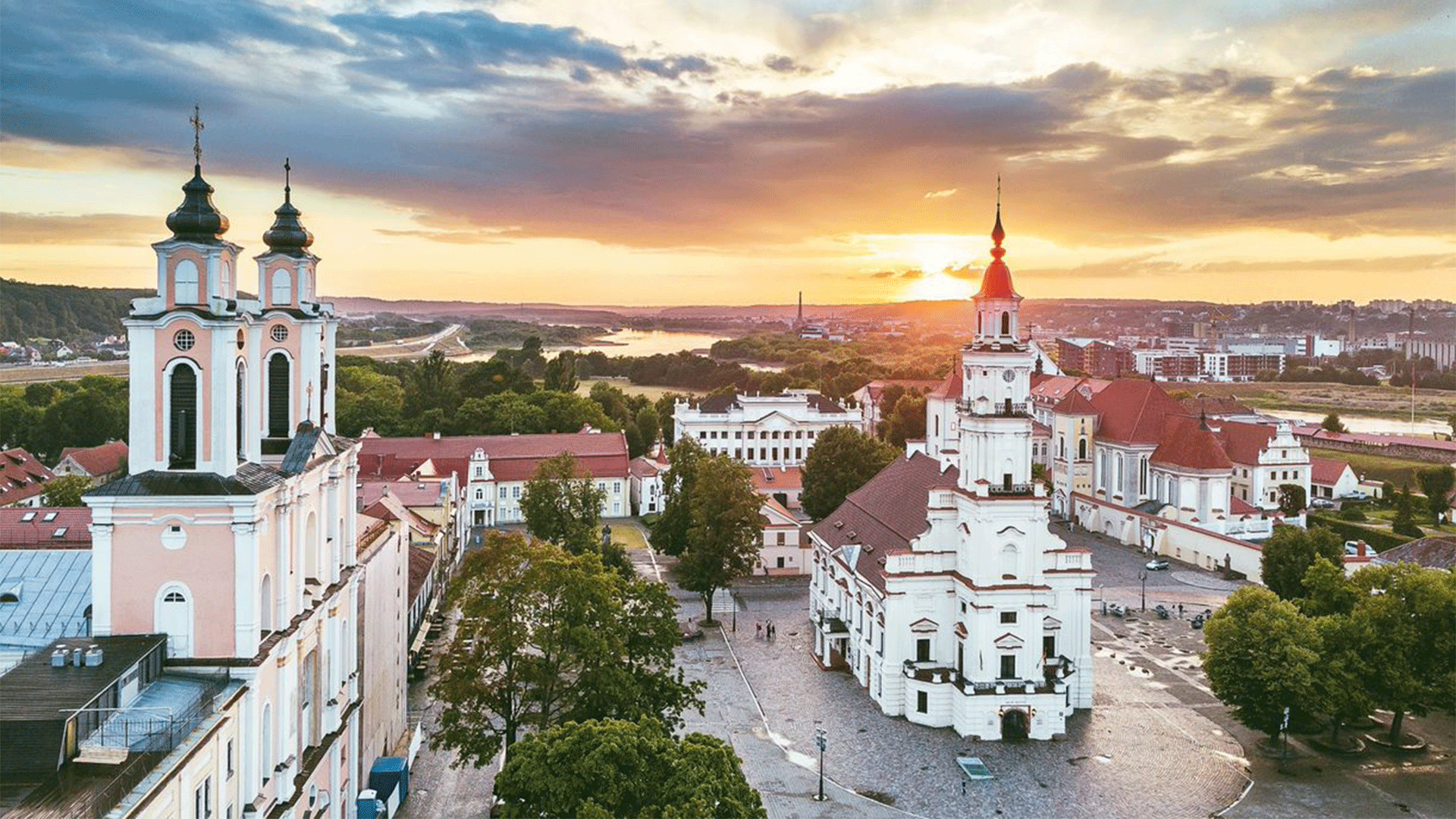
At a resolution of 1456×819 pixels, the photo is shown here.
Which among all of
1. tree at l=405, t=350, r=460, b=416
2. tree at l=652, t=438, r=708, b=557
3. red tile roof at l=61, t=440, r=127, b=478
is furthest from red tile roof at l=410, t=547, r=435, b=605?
tree at l=405, t=350, r=460, b=416

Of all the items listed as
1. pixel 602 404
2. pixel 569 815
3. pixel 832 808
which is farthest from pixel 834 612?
pixel 602 404

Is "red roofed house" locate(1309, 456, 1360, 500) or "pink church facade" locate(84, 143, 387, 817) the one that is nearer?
"pink church facade" locate(84, 143, 387, 817)

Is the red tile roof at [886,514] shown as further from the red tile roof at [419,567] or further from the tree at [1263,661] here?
the red tile roof at [419,567]

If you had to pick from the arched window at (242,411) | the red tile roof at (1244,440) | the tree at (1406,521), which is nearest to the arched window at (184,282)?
the arched window at (242,411)

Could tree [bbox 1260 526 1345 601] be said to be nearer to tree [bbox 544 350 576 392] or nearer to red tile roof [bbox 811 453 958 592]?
red tile roof [bbox 811 453 958 592]

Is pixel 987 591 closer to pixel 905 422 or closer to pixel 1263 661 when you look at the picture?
pixel 1263 661

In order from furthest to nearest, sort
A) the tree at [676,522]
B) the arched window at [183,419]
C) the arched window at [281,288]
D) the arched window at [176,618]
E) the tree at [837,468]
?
the tree at [837,468]
the tree at [676,522]
the arched window at [281,288]
the arched window at [183,419]
the arched window at [176,618]
